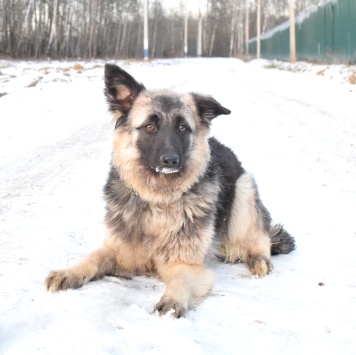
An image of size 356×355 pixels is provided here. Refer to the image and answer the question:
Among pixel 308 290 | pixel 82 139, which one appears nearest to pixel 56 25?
pixel 82 139

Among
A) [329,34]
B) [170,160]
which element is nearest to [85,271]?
[170,160]

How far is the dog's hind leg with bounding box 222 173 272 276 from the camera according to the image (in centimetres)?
451

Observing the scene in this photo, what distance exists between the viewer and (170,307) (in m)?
3.01

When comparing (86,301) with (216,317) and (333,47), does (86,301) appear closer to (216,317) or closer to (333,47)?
(216,317)

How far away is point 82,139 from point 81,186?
11.5 ft

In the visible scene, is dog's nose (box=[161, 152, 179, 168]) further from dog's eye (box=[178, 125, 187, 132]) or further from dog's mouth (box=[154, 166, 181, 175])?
dog's eye (box=[178, 125, 187, 132])

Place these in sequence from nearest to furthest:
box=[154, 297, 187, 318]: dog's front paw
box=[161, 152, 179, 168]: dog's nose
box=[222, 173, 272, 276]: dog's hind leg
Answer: box=[154, 297, 187, 318]: dog's front paw < box=[161, 152, 179, 168]: dog's nose < box=[222, 173, 272, 276]: dog's hind leg

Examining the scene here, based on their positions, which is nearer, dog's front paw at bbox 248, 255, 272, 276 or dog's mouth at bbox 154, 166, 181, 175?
dog's mouth at bbox 154, 166, 181, 175

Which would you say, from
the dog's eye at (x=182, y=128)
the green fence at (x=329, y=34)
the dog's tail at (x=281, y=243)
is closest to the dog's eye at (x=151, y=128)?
the dog's eye at (x=182, y=128)

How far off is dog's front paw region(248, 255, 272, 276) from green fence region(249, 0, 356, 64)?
2429cm

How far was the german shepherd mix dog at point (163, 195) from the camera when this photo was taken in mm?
3764

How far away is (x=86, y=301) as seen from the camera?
10.1 ft

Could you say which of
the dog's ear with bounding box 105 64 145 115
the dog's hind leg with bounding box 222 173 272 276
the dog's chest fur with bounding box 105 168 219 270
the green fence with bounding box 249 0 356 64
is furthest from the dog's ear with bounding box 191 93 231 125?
the green fence with bounding box 249 0 356 64

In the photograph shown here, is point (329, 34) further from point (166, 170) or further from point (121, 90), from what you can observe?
point (166, 170)
